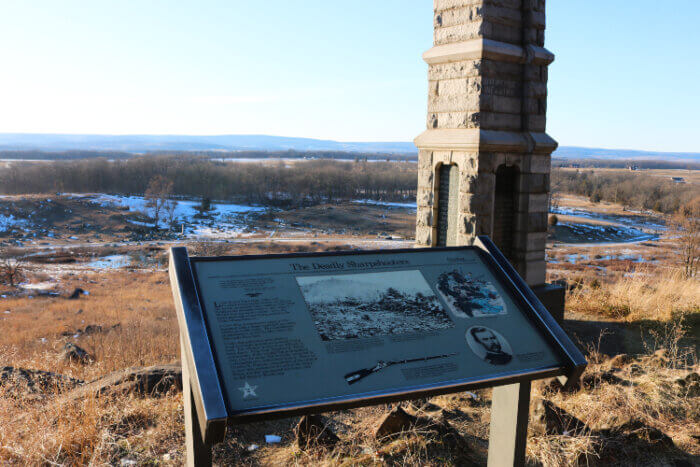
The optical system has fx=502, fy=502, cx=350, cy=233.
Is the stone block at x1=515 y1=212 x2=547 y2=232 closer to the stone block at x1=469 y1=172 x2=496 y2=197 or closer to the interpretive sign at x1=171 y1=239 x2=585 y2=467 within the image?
the stone block at x1=469 y1=172 x2=496 y2=197

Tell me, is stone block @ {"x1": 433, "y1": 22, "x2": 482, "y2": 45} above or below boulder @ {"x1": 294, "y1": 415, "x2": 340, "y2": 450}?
above

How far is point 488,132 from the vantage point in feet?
23.4

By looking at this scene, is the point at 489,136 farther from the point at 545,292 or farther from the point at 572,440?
the point at 572,440

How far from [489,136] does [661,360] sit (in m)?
3.67

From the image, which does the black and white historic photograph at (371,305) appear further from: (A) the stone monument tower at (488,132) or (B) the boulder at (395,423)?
(A) the stone monument tower at (488,132)

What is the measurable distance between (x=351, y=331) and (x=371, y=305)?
27 cm

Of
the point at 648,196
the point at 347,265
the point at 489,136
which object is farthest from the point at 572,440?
the point at 648,196

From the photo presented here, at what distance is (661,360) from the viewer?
6.44 meters

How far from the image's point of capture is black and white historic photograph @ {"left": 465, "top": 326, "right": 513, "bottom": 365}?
280 centimetres

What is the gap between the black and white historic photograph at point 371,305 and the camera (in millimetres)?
2752

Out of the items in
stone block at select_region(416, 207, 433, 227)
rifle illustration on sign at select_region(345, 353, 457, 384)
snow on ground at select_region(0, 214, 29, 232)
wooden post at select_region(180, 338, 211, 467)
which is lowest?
snow on ground at select_region(0, 214, 29, 232)

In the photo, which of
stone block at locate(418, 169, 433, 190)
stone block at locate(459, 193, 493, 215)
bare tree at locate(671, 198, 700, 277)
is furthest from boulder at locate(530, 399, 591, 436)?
bare tree at locate(671, 198, 700, 277)

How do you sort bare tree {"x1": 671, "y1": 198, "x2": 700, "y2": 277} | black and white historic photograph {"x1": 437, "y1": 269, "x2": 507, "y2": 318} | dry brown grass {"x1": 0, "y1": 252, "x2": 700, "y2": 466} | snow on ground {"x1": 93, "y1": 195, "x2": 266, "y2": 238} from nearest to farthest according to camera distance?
black and white historic photograph {"x1": 437, "y1": 269, "x2": 507, "y2": 318}
dry brown grass {"x1": 0, "y1": 252, "x2": 700, "y2": 466}
bare tree {"x1": 671, "y1": 198, "x2": 700, "y2": 277}
snow on ground {"x1": 93, "y1": 195, "x2": 266, "y2": 238}

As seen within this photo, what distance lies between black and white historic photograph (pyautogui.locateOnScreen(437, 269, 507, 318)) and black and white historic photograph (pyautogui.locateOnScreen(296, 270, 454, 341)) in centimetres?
10
